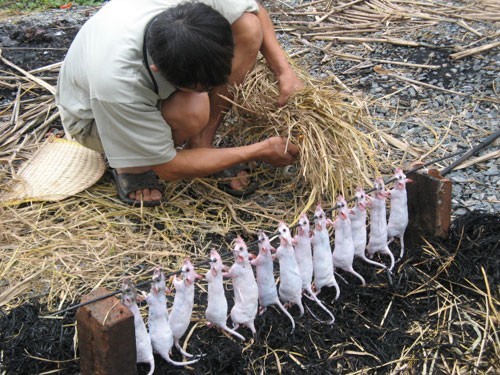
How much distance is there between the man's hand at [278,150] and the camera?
288 cm

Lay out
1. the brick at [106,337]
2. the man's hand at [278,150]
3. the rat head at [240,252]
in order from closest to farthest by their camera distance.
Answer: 1. the brick at [106,337]
2. the rat head at [240,252]
3. the man's hand at [278,150]

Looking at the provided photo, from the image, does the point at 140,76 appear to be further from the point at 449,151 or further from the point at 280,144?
the point at 449,151

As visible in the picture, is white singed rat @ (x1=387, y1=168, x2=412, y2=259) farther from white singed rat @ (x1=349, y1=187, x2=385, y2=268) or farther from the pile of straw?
the pile of straw

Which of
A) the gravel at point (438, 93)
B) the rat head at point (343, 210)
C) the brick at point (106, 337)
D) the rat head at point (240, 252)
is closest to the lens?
the brick at point (106, 337)

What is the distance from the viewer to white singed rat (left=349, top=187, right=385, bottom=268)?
7.30ft

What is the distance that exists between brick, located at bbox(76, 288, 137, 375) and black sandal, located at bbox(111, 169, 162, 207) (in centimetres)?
120

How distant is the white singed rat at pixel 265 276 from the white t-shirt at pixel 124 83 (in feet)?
2.61

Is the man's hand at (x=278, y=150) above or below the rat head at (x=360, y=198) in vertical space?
below

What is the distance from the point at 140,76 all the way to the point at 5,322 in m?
0.98

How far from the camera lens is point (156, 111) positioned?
264cm

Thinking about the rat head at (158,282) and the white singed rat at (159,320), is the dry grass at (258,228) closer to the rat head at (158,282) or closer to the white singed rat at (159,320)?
the white singed rat at (159,320)

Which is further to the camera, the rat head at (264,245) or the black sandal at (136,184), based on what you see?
the black sandal at (136,184)

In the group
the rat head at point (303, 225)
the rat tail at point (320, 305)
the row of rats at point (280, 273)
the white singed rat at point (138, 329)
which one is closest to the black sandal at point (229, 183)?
the row of rats at point (280, 273)

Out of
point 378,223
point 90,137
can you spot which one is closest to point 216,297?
point 378,223
